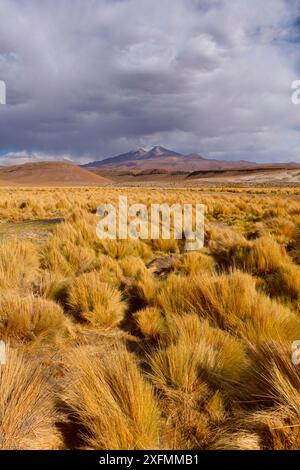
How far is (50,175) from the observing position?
404ft

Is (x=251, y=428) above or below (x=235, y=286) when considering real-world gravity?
below

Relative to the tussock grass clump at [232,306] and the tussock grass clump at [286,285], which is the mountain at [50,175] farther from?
the tussock grass clump at [232,306]

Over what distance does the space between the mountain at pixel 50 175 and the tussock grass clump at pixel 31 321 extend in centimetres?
11294

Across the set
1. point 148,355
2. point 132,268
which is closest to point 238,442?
point 148,355

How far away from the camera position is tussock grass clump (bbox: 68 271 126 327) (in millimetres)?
3422

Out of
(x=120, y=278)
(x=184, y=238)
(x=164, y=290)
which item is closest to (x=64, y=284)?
(x=120, y=278)

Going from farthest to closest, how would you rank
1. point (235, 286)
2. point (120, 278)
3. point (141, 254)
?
1. point (141, 254)
2. point (120, 278)
3. point (235, 286)

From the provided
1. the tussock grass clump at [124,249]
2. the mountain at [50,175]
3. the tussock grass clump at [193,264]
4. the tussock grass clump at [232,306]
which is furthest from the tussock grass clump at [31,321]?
the mountain at [50,175]

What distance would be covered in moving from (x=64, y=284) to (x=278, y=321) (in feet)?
8.14

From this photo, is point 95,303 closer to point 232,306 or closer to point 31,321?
point 31,321

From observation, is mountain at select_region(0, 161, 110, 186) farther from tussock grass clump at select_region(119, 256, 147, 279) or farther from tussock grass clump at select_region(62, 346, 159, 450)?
tussock grass clump at select_region(62, 346, 159, 450)

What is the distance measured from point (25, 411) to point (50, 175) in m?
128

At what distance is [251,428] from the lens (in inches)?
70.9
